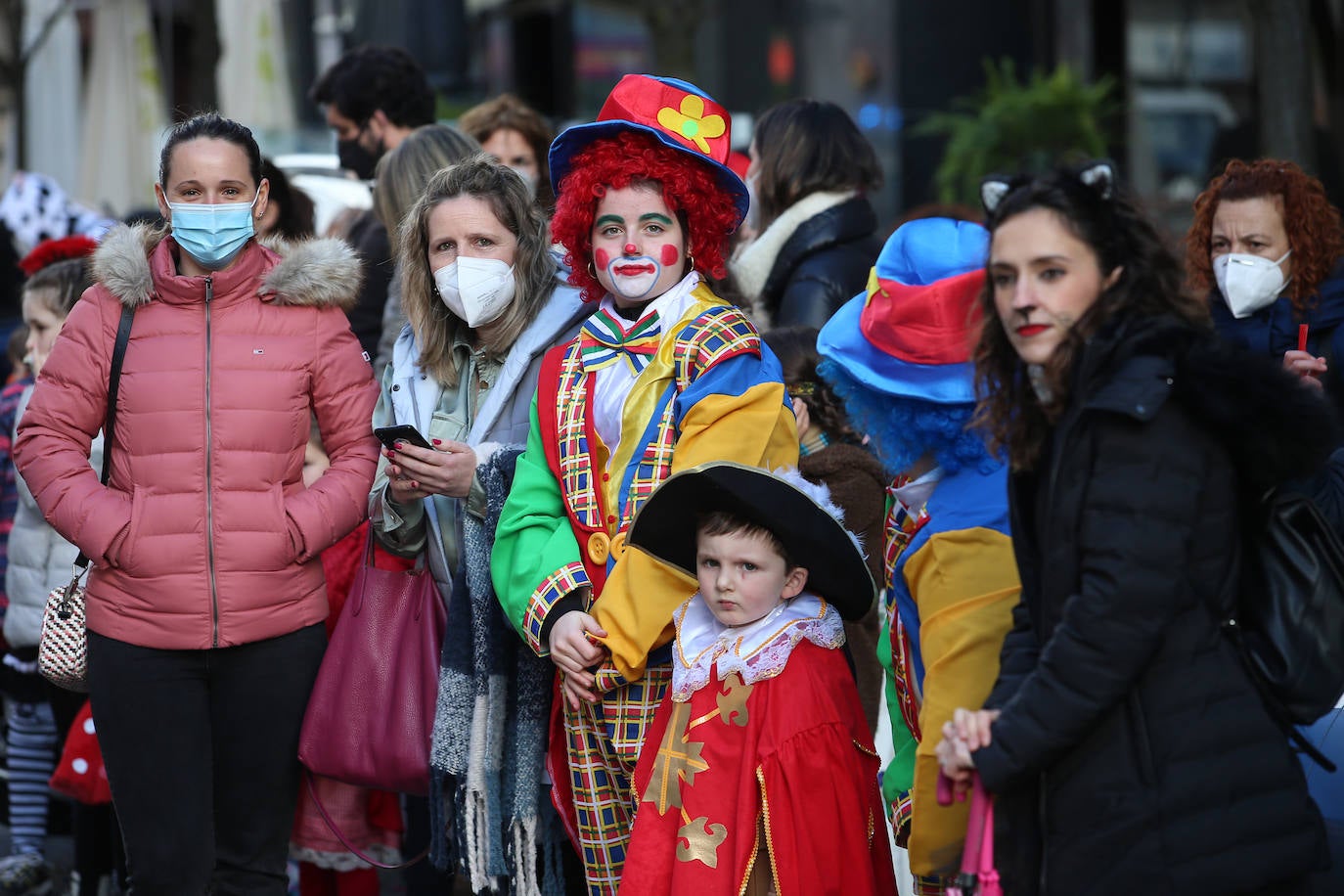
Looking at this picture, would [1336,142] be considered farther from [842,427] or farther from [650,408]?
[650,408]

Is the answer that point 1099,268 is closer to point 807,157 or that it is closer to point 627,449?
point 627,449

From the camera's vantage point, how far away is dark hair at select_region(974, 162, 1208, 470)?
2.88 metres

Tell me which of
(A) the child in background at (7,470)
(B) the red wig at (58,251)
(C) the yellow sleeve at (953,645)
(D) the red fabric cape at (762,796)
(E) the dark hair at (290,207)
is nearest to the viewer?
(C) the yellow sleeve at (953,645)

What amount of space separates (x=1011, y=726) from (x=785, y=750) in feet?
2.82

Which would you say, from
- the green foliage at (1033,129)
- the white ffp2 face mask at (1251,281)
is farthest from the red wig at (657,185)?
the green foliage at (1033,129)

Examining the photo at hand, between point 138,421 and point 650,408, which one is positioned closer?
point 650,408

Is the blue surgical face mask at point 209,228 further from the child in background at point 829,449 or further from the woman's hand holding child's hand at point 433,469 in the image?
the child in background at point 829,449

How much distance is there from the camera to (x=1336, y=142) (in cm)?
1330

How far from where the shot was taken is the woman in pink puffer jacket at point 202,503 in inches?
160

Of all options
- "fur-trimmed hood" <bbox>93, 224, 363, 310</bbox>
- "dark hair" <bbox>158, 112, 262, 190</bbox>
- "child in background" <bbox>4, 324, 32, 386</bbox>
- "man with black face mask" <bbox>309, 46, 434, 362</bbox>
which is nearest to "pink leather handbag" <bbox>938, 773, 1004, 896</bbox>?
"fur-trimmed hood" <bbox>93, 224, 363, 310</bbox>

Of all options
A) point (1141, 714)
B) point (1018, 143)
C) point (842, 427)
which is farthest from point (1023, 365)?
point (1018, 143)

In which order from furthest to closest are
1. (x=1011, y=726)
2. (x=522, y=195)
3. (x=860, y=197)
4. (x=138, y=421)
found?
(x=860, y=197) < (x=522, y=195) < (x=138, y=421) < (x=1011, y=726)

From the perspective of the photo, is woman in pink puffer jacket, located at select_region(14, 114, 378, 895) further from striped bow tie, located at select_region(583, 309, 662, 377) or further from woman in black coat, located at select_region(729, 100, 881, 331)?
woman in black coat, located at select_region(729, 100, 881, 331)

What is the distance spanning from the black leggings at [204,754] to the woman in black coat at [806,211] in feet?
6.58
